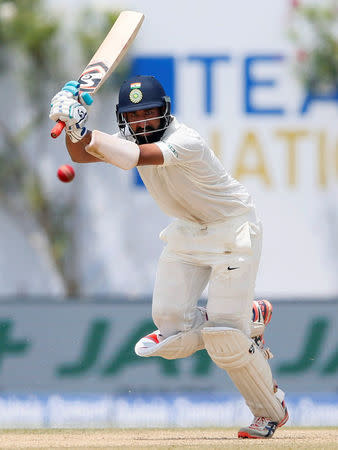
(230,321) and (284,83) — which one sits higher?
(284,83)

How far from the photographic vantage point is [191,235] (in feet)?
19.0

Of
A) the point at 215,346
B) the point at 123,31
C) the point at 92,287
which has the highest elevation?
the point at 123,31

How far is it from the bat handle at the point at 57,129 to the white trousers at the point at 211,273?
3.03 feet

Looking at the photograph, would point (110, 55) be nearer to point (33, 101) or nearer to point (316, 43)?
point (33, 101)

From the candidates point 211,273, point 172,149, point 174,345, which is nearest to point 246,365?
point 174,345

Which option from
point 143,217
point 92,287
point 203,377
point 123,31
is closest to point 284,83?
point 143,217

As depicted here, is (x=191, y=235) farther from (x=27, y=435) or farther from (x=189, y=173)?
(x=27, y=435)

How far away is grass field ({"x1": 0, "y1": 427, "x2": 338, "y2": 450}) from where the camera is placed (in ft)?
17.7

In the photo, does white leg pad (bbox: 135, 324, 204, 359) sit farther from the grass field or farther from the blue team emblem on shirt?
the blue team emblem on shirt

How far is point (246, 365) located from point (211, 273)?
0.46m

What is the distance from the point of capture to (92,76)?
5.67 metres

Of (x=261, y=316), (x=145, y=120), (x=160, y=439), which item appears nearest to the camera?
(x=145, y=120)

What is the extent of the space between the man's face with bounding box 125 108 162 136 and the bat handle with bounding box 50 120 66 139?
0.46 meters

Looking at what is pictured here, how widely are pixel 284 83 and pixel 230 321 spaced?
7734mm
